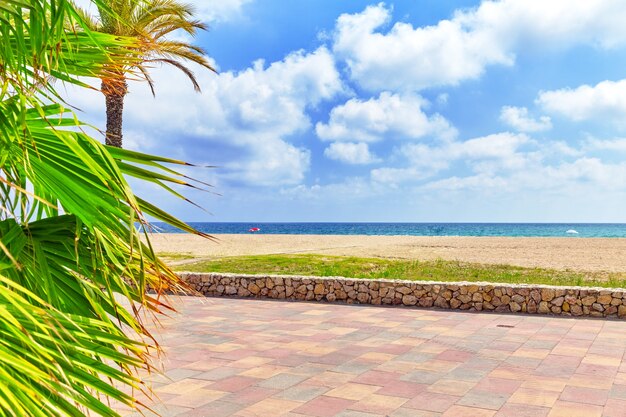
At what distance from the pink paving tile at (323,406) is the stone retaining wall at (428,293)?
684cm

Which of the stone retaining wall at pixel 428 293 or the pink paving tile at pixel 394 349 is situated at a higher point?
the stone retaining wall at pixel 428 293

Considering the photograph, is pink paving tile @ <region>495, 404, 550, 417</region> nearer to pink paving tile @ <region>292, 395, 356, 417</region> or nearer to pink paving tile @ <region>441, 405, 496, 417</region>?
pink paving tile @ <region>441, 405, 496, 417</region>

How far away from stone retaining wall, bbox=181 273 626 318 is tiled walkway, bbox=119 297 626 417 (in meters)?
0.66

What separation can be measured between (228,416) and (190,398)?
0.72 metres

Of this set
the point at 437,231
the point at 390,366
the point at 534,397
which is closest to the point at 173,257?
the point at 390,366

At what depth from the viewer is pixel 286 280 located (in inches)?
537

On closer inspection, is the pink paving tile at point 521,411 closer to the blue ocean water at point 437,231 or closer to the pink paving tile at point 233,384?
the pink paving tile at point 233,384

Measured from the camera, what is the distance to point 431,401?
19.8 ft

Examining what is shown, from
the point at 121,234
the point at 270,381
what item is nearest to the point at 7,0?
the point at 121,234

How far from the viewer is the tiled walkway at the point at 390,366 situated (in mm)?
5918

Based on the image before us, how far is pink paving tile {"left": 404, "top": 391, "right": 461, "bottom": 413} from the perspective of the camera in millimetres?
5854

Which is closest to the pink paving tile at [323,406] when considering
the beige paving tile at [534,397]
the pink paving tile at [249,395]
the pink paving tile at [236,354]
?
the pink paving tile at [249,395]

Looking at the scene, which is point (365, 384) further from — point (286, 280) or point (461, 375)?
point (286, 280)

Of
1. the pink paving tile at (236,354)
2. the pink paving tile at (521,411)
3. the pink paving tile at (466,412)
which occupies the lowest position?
the pink paving tile at (236,354)
